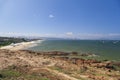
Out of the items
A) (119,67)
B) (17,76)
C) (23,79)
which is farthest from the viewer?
(119,67)

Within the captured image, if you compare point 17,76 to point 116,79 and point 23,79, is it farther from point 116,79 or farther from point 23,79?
point 116,79

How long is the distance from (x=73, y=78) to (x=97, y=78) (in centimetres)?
358

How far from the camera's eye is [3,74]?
30219 mm

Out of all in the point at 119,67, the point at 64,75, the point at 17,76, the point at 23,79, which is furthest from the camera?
the point at 119,67

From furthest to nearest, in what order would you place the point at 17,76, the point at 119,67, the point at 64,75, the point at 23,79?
the point at 119,67, the point at 64,75, the point at 17,76, the point at 23,79

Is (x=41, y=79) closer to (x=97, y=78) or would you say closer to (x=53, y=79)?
(x=53, y=79)

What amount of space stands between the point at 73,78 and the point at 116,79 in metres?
6.50

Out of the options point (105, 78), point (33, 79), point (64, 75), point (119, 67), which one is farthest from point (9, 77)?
point (119, 67)

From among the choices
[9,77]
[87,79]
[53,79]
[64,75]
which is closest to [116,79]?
[87,79]

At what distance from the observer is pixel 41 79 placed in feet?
91.6

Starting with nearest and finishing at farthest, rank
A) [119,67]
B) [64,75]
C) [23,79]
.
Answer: [23,79] → [64,75] → [119,67]

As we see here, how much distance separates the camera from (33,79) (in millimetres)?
27859

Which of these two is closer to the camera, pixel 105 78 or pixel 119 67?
pixel 105 78

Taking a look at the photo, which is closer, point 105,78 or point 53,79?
point 53,79
